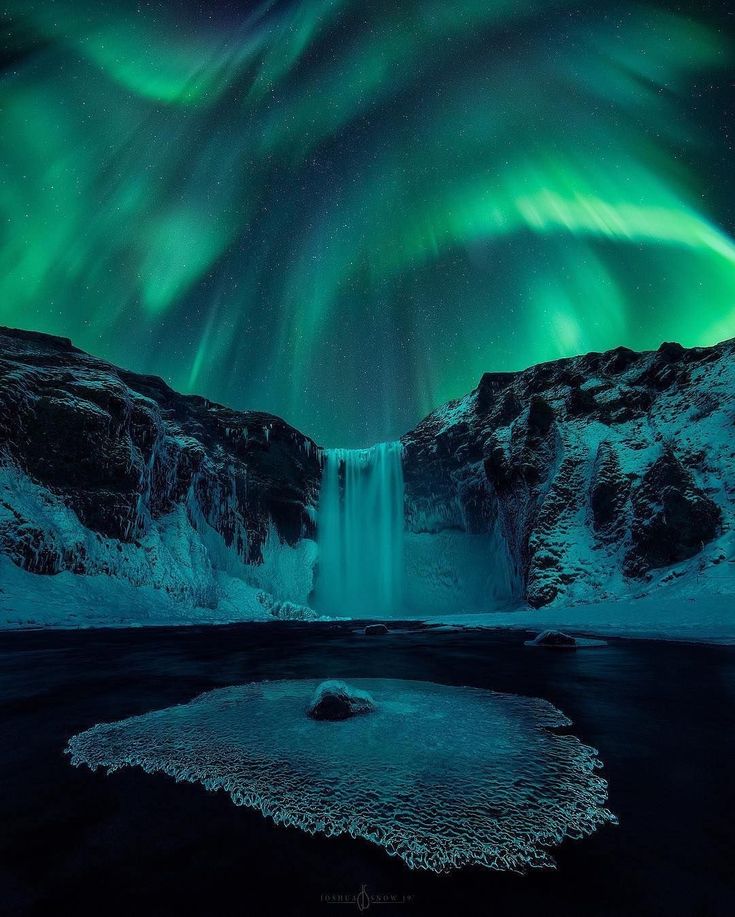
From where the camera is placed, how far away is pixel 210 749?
5.61 m

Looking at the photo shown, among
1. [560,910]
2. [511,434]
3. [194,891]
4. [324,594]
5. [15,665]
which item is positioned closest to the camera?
[560,910]

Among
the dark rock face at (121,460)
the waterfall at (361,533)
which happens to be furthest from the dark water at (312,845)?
the waterfall at (361,533)

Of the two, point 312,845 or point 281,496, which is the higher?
point 281,496

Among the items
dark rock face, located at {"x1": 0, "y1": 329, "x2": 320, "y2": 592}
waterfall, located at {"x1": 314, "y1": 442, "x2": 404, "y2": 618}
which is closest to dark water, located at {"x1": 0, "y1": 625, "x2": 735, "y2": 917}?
dark rock face, located at {"x1": 0, "y1": 329, "x2": 320, "y2": 592}

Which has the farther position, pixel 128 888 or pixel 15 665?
pixel 15 665

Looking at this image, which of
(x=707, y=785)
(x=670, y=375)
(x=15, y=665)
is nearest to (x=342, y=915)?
(x=707, y=785)

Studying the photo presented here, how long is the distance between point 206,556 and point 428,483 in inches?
1361

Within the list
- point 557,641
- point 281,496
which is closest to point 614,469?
point 557,641

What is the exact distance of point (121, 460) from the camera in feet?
135

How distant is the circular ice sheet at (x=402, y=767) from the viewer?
3.54 metres

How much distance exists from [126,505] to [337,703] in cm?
4080

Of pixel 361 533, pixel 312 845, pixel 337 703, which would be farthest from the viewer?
pixel 361 533

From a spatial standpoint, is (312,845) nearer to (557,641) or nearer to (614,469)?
(557,641)

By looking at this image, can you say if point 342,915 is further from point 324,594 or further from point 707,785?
point 324,594
